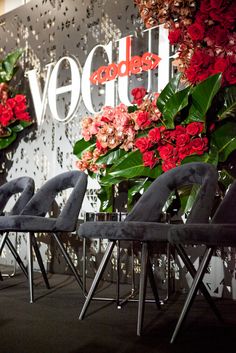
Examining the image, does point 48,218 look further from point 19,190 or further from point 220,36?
point 220,36

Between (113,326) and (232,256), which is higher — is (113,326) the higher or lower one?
the lower one

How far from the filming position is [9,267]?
5031 mm

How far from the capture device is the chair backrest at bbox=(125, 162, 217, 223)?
7.84 ft

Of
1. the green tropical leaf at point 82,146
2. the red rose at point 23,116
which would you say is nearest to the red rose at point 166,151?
the green tropical leaf at point 82,146

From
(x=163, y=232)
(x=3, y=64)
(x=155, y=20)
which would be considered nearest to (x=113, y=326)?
(x=163, y=232)

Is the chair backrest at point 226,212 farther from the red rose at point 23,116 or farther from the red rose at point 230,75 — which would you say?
the red rose at point 23,116

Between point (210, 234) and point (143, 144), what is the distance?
1.23 metres

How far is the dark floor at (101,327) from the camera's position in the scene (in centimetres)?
197

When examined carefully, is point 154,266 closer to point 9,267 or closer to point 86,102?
point 86,102

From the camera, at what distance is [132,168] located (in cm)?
319

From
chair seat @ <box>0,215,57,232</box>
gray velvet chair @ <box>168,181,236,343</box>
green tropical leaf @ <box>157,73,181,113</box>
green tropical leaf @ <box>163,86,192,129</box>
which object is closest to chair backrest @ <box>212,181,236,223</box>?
gray velvet chair @ <box>168,181,236,343</box>

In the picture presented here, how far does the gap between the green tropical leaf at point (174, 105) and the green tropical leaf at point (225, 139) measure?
0.26 m

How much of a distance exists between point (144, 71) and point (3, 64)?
1883 mm

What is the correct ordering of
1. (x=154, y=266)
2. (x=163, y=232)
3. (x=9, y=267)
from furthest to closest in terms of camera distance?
(x=9, y=267), (x=154, y=266), (x=163, y=232)
